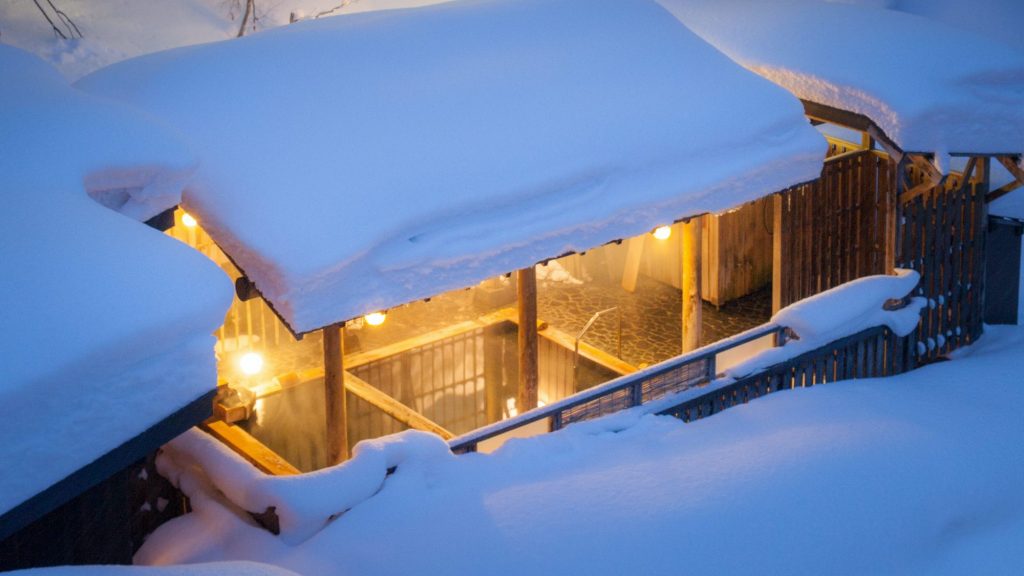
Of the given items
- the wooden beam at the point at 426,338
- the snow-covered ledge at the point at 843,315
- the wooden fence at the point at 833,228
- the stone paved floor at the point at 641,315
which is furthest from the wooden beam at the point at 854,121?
the wooden beam at the point at 426,338

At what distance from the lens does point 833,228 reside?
12.4 metres

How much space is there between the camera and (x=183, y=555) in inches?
309

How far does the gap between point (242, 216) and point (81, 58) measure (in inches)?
537

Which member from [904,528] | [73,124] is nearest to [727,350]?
[904,528]

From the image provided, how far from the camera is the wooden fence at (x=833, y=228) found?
39.7ft

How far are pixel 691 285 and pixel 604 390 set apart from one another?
242 centimetres

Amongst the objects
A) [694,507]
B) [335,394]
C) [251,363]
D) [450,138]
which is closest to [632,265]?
[251,363]

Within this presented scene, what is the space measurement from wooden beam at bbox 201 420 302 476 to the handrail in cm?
138

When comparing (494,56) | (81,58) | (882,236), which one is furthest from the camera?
(81,58)

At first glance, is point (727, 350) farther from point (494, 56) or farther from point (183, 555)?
point (183, 555)

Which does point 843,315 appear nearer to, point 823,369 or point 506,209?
point 823,369

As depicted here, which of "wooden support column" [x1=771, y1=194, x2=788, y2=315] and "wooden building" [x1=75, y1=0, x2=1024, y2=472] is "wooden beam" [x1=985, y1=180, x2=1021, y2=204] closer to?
"wooden building" [x1=75, y1=0, x2=1024, y2=472]

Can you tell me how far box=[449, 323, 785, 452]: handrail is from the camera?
8.63m

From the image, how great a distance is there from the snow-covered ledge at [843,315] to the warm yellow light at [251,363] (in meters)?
4.53
